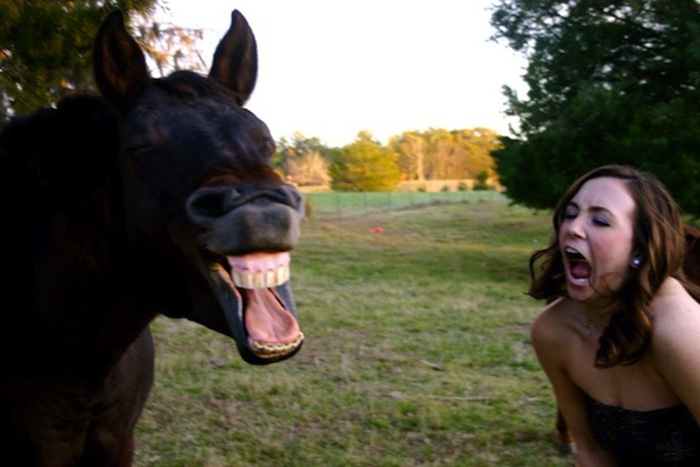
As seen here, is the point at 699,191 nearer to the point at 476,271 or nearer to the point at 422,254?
the point at 476,271

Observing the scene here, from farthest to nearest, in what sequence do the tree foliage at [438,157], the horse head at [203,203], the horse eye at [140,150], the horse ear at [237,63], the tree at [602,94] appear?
the tree foliage at [438,157] < the tree at [602,94] < the horse ear at [237,63] < the horse eye at [140,150] < the horse head at [203,203]

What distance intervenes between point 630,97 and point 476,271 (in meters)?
4.36

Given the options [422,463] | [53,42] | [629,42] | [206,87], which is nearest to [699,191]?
[629,42]

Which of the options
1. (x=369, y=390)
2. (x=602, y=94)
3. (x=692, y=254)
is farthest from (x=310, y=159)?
(x=692, y=254)

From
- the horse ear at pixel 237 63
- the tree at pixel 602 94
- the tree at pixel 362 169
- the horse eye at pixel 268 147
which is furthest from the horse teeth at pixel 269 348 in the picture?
the tree at pixel 362 169

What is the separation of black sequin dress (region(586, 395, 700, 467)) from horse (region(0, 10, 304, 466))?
121 centimetres

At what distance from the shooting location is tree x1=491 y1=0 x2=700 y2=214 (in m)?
Result: 12.1

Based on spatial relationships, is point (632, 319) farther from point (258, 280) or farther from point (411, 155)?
point (411, 155)

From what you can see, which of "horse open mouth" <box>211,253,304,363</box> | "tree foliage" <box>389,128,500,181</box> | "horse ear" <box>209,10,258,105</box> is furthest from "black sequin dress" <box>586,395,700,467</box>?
"tree foliage" <box>389,128,500,181</box>

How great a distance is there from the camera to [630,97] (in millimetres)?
13086

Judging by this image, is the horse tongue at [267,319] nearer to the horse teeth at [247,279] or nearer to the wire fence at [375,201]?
the horse teeth at [247,279]

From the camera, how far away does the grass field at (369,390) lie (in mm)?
4508

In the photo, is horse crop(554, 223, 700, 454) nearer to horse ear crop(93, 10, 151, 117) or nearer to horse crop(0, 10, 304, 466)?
horse crop(0, 10, 304, 466)

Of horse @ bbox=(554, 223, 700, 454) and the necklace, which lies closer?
the necklace
